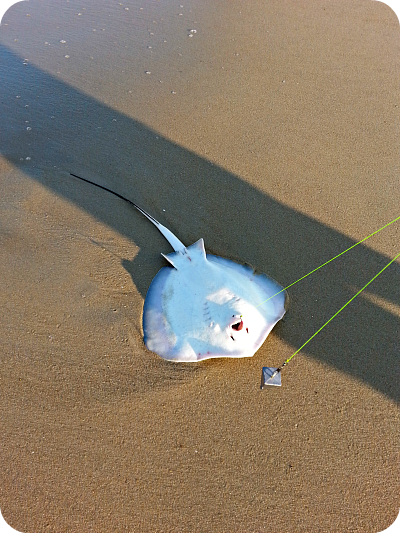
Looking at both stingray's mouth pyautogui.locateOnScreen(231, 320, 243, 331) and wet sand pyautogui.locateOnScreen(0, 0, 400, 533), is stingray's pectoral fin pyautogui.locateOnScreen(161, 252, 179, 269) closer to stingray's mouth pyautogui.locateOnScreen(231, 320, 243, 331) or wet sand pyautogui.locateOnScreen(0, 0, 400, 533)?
wet sand pyautogui.locateOnScreen(0, 0, 400, 533)

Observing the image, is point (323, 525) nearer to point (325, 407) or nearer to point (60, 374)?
point (325, 407)

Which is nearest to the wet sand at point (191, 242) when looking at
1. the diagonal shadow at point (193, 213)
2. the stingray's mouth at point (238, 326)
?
the diagonal shadow at point (193, 213)

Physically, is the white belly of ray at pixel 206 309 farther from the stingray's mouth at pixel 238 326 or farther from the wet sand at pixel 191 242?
the wet sand at pixel 191 242

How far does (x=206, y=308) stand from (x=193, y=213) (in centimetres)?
174

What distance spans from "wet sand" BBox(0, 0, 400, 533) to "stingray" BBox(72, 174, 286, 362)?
0.63ft

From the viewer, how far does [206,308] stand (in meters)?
3.85

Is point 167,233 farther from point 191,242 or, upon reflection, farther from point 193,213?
point 193,213

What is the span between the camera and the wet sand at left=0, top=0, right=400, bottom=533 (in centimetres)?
332

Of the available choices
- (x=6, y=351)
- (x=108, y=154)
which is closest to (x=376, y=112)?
(x=108, y=154)

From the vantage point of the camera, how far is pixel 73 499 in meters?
3.26

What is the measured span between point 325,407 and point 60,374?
2.83 m

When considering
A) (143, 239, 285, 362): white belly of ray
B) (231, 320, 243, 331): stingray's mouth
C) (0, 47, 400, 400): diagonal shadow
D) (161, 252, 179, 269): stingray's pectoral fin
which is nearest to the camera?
(231, 320, 243, 331): stingray's mouth

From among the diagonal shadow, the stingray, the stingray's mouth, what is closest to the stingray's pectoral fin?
the stingray

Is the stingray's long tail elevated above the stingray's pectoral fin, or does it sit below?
above
